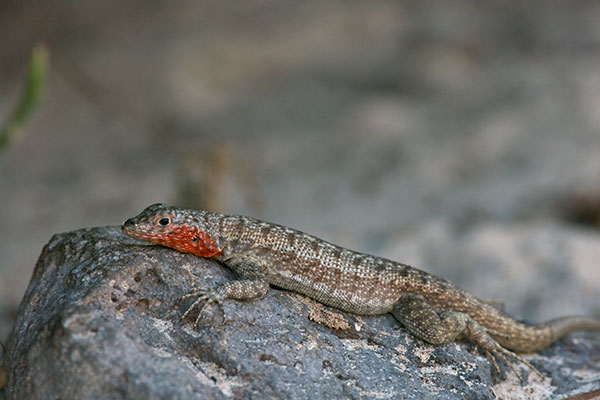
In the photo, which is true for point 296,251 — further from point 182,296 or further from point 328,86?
point 328,86

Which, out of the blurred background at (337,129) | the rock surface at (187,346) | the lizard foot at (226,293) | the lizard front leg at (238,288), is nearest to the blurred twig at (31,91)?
the blurred background at (337,129)

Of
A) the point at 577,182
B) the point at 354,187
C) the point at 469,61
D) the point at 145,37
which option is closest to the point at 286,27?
the point at 145,37

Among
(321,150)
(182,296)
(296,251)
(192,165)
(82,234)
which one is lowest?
(182,296)

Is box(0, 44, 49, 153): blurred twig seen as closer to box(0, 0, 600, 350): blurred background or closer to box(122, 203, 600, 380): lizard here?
box(0, 0, 600, 350): blurred background

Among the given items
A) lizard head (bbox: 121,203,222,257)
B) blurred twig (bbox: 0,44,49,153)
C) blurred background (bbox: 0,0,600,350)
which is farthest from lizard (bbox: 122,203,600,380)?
blurred twig (bbox: 0,44,49,153)

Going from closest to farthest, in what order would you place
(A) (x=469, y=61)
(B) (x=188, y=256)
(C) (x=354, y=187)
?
1. (B) (x=188, y=256)
2. (C) (x=354, y=187)
3. (A) (x=469, y=61)

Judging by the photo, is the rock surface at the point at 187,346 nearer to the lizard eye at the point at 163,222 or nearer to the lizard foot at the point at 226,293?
the lizard foot at the point at 226,293

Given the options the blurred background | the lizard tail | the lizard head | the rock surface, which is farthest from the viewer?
the blurred background
